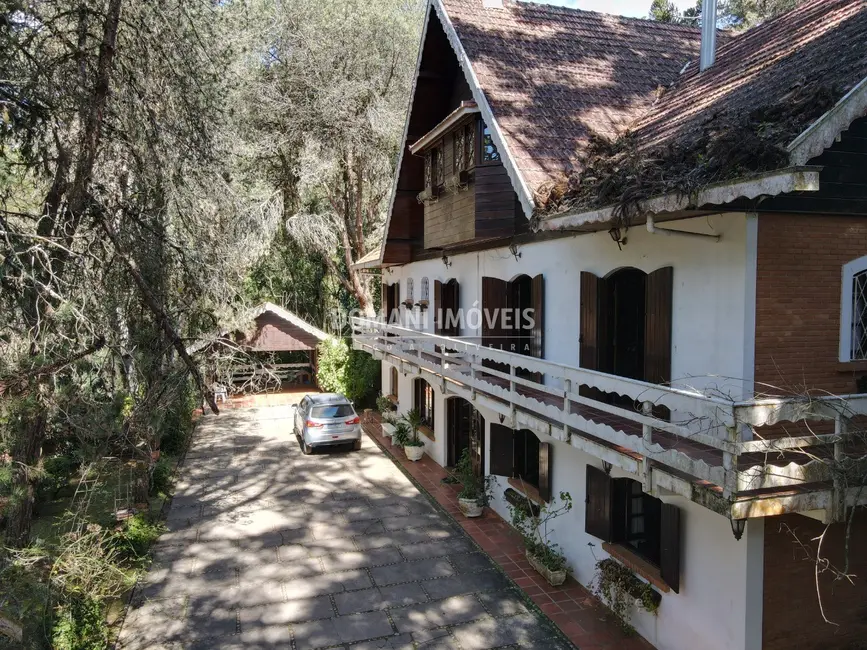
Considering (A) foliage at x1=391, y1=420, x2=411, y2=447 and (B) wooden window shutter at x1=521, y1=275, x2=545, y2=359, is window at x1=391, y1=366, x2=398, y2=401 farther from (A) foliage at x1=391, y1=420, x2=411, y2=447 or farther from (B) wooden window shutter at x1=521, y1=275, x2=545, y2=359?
(B) wooden window shutter at x1=521, y1=275, x2=545, y2=359

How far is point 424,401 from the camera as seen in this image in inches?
713

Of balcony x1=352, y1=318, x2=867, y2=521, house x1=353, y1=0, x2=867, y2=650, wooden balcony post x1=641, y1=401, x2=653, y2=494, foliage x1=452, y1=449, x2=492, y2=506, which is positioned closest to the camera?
balcony x1=352, y1=318, x2=867, y2=521

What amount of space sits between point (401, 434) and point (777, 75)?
12752 mm

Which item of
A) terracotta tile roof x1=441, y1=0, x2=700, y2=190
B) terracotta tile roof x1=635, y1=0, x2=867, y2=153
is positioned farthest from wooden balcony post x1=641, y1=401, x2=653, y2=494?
terracotta tile roof x1=441, y1=0, x2=700, y2=190

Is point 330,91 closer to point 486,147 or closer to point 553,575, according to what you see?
point 486,147

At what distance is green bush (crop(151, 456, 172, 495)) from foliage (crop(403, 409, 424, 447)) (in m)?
6.02

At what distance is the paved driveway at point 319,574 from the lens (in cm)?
893

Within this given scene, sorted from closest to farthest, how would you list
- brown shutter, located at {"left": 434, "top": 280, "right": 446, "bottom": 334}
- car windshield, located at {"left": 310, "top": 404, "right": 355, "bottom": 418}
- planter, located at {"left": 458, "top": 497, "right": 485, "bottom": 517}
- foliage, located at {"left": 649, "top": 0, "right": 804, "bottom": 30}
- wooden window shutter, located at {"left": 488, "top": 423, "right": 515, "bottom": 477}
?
wooden window shutter, located at {"left": 488, "top": 423, "right": 515, "bottom": 477}, planter, located at {"left": 458, "top": 497, "right": 485, "bottom": 517}, brown shutter, located at {"left": 434, "top": 280, "right": 446, "bottom": 334}, car windshield, located at {"left": 310, "top": 404, "right": 355, "bottom": 418}, foliage, located at {"left": 649, "top": 0, "right": 804, "bottom": 30}

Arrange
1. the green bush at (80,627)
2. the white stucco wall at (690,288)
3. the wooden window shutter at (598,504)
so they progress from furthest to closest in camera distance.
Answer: the wooden window shutter at (598,504), the green bush at (80,627), the white stucco wall at (690,288)

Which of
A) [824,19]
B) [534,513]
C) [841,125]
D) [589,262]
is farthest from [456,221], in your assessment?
[841,125]

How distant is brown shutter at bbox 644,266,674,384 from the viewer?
7.71m

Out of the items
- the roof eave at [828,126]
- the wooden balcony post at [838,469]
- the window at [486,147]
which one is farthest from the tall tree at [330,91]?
the wooden balcony post at [838,469]

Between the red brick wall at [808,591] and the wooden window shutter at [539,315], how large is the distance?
493 centimetres

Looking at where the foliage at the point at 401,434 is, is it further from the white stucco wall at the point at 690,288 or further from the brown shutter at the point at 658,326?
the brown shutter at the point at 658,326
